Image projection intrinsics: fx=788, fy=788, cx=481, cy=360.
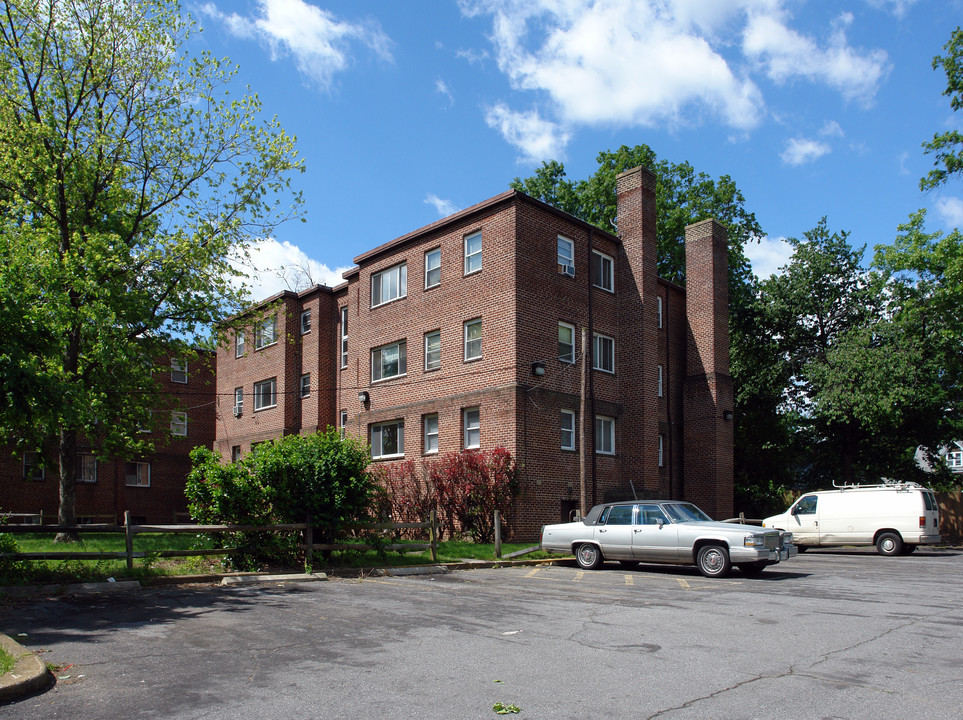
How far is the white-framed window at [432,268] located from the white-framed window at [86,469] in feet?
76.6

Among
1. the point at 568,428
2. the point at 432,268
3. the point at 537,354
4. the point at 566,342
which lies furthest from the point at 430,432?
the point at 432,268

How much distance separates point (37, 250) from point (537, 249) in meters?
14.1

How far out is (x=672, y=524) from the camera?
56.5 feet

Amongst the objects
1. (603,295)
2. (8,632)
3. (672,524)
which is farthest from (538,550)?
(8,632)

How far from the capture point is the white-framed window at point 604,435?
88.0ft

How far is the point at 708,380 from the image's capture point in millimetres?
31047

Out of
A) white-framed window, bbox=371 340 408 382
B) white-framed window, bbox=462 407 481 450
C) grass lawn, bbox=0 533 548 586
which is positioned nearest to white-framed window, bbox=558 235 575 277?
white-framed window, bbox=462 407 481 450

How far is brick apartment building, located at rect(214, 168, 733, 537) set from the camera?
24547 mm

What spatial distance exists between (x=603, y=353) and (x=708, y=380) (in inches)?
228

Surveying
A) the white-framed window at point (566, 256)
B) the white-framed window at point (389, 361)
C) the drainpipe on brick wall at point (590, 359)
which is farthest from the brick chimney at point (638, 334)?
the white-framed window at point (389, 361)

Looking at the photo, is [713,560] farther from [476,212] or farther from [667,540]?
[476,212]

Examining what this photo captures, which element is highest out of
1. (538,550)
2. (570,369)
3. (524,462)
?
(570,369)

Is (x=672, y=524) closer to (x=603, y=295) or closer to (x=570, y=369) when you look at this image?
(x=570, y=369)

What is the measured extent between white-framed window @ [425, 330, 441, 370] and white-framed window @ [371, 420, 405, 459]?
2422 mm
